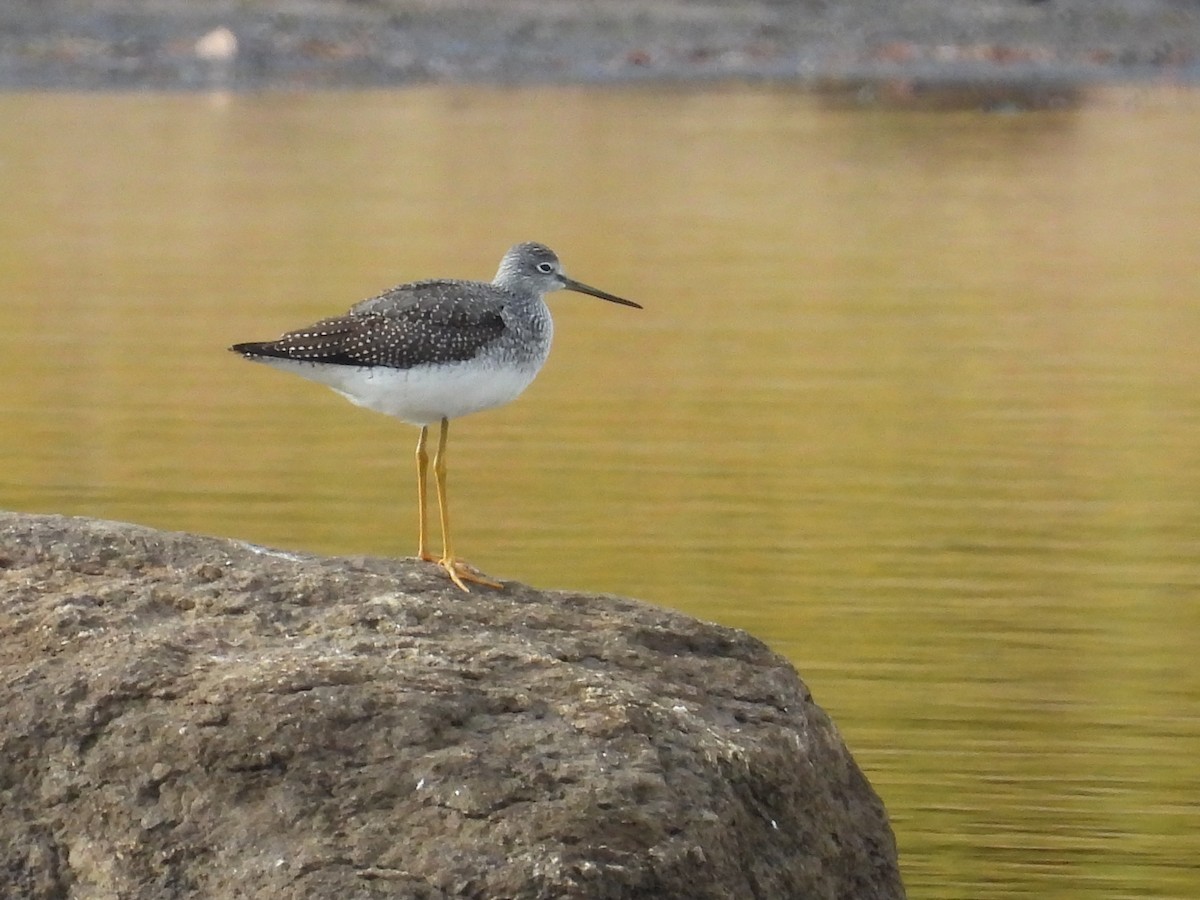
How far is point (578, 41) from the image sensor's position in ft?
134

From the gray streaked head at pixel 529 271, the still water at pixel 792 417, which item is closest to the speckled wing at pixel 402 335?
the gray streaked head at pixel 529 271

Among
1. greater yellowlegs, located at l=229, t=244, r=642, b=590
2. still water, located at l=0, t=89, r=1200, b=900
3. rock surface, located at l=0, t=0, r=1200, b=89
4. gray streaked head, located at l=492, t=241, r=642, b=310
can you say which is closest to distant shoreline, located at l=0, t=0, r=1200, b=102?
rock surface, located at l=0, t=0, r=1200, b=89

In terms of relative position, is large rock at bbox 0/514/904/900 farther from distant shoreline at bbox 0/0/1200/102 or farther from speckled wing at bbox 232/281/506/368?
distant shoreline at bbox 0/0/1200/102

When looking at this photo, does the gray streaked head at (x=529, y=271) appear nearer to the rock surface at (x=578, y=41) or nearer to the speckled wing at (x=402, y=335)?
the speckled wing at (x=402, y=335)

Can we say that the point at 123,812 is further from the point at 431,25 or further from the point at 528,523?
the point at 431,25

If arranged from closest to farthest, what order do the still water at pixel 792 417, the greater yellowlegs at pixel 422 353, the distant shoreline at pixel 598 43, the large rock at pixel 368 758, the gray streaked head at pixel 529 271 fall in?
the large rock at pixel 368 758
the greater yellowlegs at pixel 422 353
the gray streaked head at pixel 529 271
the still water at pixel 792 417
the distant shoreline at pixel 598 43

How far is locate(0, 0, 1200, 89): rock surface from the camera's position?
3922cm

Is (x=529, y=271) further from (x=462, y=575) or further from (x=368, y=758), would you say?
(x=368, y=758)

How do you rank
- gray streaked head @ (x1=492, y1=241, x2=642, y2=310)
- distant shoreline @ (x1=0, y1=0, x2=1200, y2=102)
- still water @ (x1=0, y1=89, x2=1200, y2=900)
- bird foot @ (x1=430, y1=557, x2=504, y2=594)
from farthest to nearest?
distant shoreline @ (x1=0, y1=0, x2=1200, y2=102)
still water @ (x1=0, y1=89, x2=1200, y2=900)
gray streaked head @ (x1=492, y1=241, x2=642, y2=310)
bird foot @ (x1=430, y1=557, x2=504, y2=594)

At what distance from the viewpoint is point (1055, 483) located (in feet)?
48.7

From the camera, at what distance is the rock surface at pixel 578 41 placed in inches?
1544

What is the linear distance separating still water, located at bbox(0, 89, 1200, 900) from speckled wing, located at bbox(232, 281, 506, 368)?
2.29m

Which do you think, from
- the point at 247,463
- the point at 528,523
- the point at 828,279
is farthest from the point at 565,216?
the point at 528,523

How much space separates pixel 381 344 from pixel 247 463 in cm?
706
